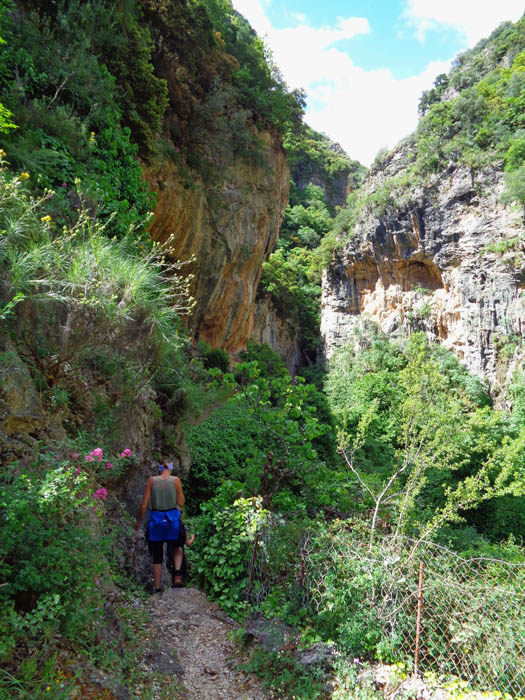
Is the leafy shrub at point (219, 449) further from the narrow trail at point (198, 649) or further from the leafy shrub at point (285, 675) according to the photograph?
the leafy shrub at point (285, 675)

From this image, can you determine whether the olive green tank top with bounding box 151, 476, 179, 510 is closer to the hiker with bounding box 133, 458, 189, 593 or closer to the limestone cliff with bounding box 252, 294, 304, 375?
the hiker with bounding box 133, 458, 189, 593

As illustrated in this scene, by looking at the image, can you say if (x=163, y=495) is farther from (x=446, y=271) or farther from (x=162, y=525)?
(x=446, y=271)

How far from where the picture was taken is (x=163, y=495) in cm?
382

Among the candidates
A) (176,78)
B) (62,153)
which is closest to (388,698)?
(62,153)

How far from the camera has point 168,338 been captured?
13.2ft

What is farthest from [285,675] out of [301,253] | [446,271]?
[301,253]

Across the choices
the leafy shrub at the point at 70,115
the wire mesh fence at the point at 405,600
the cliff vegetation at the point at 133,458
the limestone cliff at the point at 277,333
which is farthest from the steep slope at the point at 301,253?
the wire mesh fence at the point at 405,600

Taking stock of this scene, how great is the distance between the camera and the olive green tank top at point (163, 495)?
3.81 metres

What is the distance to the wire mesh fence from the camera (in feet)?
10.0

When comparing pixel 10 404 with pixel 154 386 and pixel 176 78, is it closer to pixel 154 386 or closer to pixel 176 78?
pixel 154 386

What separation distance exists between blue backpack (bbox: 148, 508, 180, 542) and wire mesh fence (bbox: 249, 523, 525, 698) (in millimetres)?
900

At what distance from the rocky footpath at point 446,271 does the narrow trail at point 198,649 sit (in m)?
19.8

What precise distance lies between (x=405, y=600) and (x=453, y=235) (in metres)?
22.6

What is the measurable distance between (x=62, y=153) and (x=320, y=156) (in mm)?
45767
